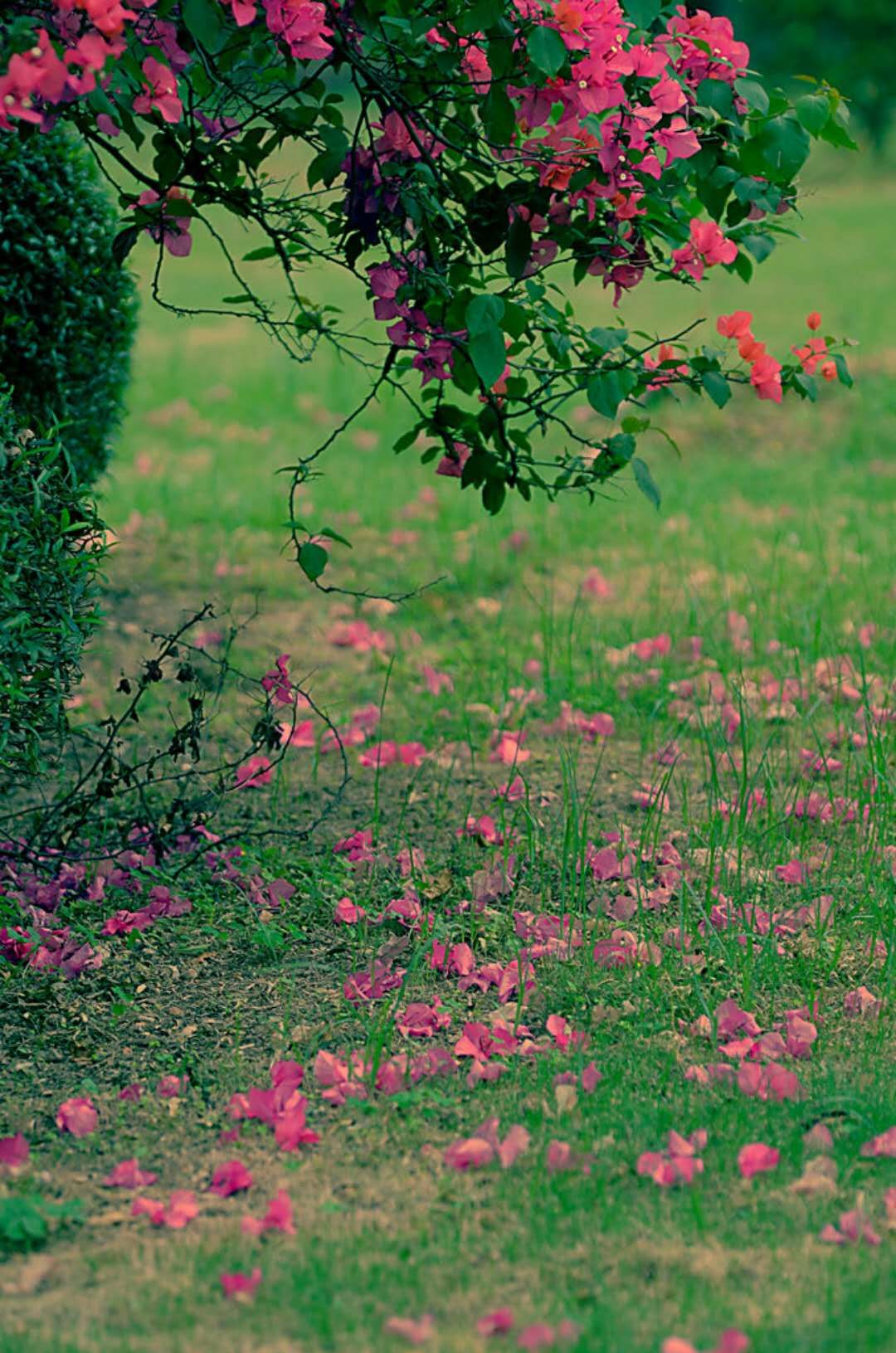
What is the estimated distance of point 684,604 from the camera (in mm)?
5754

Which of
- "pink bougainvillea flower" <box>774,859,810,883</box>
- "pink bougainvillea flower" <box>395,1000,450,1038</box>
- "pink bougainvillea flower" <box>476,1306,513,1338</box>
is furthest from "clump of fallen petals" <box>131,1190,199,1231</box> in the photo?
"pink bougainvillea flower" <box>774,859,810,883</box>

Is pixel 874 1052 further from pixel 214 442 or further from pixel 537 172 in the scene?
pixel 214 442

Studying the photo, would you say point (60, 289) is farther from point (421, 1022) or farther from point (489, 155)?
point (421, 1022)

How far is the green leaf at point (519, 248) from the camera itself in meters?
3.00

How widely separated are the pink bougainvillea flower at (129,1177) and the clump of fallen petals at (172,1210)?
0.25 feet

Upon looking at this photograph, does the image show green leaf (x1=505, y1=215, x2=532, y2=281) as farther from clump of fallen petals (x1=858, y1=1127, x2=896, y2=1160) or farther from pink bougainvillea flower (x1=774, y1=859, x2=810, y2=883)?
clump of fallen petals (x1=858, y1=1127, x2=896, y2=1160)

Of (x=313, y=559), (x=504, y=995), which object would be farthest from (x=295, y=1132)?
(x=313, y=559)

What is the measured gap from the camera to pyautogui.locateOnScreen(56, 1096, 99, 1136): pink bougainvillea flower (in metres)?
2.69

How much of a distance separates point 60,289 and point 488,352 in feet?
7.20

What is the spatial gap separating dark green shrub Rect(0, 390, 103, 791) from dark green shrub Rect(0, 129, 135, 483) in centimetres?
111

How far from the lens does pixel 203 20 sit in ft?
8.21

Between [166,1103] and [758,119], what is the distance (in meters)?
2.14

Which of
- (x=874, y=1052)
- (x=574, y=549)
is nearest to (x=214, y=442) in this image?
(x=574, y=549)

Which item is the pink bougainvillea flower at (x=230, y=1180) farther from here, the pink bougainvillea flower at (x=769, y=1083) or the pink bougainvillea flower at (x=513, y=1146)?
the pink bougainvillea flower at (x=769, y=1083)
